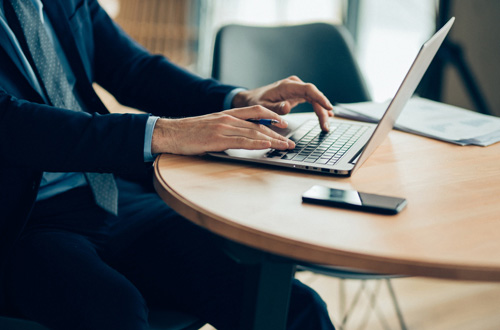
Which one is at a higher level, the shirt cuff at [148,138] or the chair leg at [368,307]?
the shirt cuff at [148,138]

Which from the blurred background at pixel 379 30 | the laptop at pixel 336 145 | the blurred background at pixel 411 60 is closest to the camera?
the laptop at pixel 336 145

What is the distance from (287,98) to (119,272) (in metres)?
0.50

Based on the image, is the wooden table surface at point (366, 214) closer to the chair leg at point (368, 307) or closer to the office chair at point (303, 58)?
the office chair at point (303, 58)

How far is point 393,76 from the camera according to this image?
10.5 ft

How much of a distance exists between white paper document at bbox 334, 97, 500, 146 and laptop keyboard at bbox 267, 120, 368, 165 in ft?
0.40

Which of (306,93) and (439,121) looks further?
(439,121)

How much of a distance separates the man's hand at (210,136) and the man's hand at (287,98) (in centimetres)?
23

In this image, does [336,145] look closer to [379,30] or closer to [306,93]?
[306,93]

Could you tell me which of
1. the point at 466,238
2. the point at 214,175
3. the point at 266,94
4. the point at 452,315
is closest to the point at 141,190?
the point at 266,94

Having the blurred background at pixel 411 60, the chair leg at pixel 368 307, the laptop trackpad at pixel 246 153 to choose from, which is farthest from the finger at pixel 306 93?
the blurred background at pixel 411 60

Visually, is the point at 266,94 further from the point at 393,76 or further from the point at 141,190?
the point at 393,76

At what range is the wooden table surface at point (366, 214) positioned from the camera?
531mm

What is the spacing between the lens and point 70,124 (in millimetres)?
796

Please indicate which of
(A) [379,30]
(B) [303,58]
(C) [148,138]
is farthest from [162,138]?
(A) [379,30]
